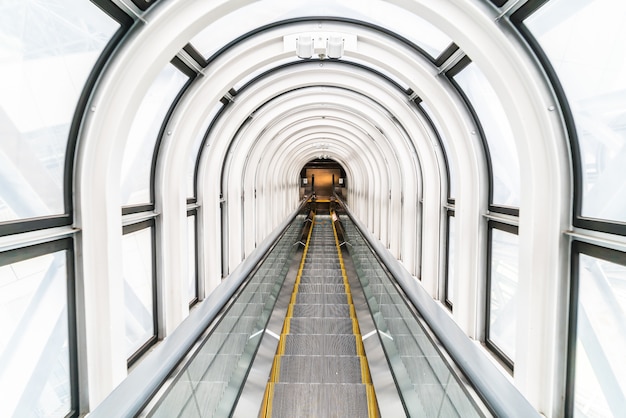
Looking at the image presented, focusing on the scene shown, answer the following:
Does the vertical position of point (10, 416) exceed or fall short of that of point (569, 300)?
it falls short

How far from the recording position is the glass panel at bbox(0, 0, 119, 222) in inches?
127

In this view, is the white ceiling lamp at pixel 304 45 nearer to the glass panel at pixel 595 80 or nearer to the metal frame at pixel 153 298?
the glass panel at pixel 595 80

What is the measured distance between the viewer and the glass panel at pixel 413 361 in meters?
2.80

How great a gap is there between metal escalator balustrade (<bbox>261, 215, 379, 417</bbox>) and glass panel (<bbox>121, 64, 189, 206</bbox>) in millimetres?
2904

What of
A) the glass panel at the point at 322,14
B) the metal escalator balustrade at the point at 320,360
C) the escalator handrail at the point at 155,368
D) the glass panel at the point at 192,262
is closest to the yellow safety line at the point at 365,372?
the metal escalator balustrade at the point at 320,360

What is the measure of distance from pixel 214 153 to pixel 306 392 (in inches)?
208

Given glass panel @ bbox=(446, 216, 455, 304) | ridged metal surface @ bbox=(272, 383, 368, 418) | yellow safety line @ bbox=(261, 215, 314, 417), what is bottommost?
yellow safety line @ bbox=(261, 215, 314, 417)

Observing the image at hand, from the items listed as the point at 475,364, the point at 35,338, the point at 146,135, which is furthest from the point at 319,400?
the point at 146,135

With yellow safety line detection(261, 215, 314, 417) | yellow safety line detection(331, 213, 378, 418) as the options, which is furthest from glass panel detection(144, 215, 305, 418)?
yellow safety line detection(331, 213, 378, 418)

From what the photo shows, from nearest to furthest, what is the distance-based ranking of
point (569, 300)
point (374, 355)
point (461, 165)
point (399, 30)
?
1. point (569, 300)
2. point (374, 355)
3. point (399, 30)
4. point (461, 165)

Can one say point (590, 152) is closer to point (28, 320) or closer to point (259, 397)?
point (259, 397)

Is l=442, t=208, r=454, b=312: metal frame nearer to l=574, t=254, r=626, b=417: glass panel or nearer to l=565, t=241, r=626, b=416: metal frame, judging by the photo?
l=565, t=241, r=626, b=416: metal frame

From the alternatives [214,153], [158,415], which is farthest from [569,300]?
[214,153]

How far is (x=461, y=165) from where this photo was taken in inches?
239
